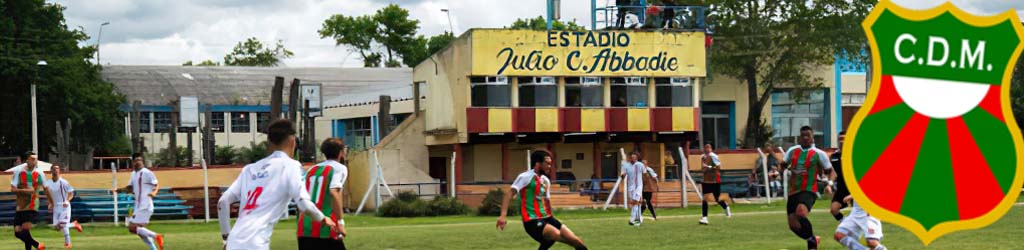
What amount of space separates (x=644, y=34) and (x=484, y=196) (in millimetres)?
9933

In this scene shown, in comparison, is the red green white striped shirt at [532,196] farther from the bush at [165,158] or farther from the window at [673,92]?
the bush at [165,158]

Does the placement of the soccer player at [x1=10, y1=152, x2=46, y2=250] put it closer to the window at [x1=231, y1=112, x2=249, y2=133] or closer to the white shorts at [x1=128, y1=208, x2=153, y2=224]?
the white shorts at [x1=128, y1=208, x2=153, y2=224]

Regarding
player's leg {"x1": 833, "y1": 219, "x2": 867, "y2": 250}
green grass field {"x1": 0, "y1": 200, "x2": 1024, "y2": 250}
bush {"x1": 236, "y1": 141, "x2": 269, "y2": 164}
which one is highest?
player's leg {"x1": 833, "y1": 219, "x2": 867, "y2": 250}

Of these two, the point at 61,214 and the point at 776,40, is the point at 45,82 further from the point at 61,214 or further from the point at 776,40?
the point at 61,214

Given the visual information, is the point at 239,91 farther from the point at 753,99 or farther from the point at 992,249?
the point at 992,249

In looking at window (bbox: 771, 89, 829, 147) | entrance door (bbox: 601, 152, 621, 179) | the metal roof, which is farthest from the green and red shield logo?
the metal roof

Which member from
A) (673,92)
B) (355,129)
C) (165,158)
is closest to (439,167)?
(673,92)

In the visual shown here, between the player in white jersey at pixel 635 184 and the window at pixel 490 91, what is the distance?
1784 centimetres

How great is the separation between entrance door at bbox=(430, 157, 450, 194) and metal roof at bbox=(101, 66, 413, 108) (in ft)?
107

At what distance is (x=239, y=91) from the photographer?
3814 inches

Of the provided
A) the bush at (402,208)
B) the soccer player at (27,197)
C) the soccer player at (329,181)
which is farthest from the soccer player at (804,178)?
the bush at (402,208)

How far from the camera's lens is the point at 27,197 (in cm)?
2558

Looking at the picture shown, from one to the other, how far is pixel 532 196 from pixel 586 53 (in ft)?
119

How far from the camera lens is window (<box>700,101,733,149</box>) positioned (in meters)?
71.6
